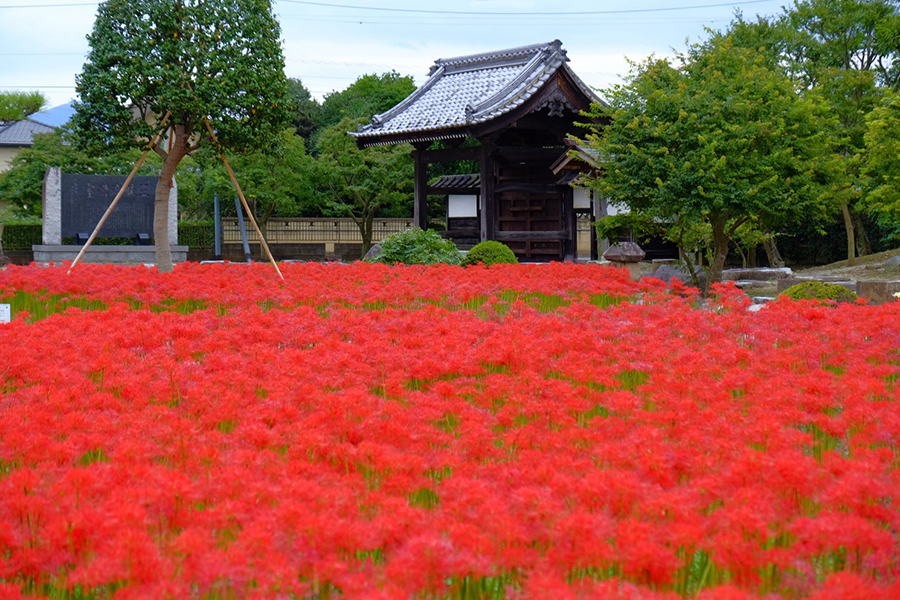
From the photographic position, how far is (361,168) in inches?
992

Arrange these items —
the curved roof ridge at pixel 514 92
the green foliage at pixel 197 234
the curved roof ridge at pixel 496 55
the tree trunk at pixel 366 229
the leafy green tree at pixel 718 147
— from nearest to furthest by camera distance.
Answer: the leafy green tree at pixel 718 147, the curved roof ridge at pixel 514 92, the curved roof ridge at pixel 496 55, the green foliage at pixel 197 234, the tree trunk at pixel 366 229

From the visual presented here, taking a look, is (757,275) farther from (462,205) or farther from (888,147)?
(462,205)

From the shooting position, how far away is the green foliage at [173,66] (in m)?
11.2

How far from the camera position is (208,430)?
3234 millimetres

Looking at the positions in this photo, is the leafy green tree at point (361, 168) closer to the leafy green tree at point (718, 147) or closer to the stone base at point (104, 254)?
the stone base at point (104, 254)

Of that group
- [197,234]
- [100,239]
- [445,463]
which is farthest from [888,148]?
[197,234]

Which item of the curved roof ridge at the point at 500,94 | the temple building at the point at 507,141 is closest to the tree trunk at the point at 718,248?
the temple building at the point at 507,141

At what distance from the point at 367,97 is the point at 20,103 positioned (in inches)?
694

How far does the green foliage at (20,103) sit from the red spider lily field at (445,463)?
37.9 metres

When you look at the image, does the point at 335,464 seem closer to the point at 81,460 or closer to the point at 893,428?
the point at 81,460

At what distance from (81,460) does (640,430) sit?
206cm

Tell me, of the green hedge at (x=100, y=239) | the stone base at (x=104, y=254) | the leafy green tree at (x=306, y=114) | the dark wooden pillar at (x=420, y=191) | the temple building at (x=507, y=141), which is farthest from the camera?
the leafy green tree at (x=306, y=114)

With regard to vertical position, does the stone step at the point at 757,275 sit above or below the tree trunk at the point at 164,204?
below

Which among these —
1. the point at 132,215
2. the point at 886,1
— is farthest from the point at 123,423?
the point at 886,1
